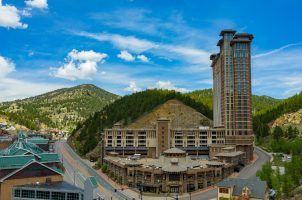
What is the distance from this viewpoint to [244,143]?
175250 mm

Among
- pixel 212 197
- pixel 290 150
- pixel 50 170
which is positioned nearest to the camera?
pixel 50 170

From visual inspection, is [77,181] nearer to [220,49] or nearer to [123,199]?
[123,199]

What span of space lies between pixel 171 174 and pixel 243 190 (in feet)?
106

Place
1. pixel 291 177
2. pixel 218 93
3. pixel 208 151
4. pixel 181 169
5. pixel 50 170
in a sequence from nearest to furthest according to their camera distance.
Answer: pixel 50 170 → pixel 291 177 → pixel 181 169 → pixel 208 151 → pixel 218 93

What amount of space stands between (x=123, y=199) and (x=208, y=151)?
86.0 m

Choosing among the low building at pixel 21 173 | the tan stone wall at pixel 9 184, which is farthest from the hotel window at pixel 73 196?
the tan stone wall at pixel 9 184

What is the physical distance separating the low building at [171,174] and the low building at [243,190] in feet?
80.0

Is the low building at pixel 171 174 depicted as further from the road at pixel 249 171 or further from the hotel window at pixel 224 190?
the hotel window at pixel 224 190

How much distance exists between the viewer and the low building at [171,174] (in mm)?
119812

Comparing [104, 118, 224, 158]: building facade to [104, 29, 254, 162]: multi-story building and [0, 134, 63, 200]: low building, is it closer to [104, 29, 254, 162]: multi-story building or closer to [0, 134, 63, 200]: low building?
[104, 29, 254, 162]: multi-story building

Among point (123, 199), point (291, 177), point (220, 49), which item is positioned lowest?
point (123, 199)

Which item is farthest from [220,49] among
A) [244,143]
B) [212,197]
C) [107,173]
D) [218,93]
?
[212,197]

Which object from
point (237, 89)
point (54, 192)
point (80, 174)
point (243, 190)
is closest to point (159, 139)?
point (237, 89)

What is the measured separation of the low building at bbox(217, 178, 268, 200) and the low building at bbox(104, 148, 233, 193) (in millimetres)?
24370
